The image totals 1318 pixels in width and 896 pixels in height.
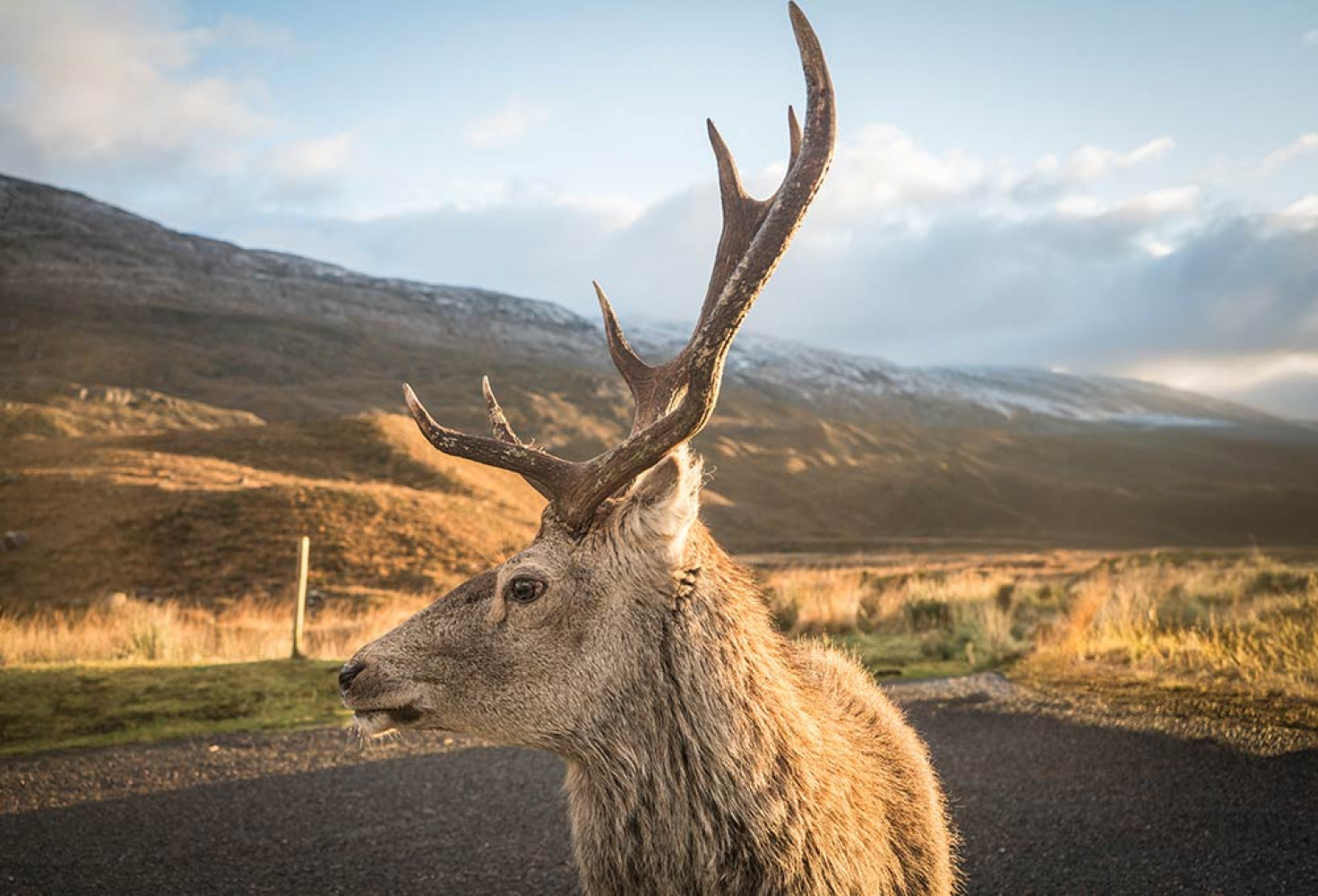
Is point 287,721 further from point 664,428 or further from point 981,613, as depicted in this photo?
point 981,613

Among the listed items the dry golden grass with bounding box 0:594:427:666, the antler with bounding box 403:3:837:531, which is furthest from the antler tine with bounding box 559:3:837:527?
the dry golden grass with bounding box 0:594:427:666

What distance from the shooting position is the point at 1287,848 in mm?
4637

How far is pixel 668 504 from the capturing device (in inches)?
110

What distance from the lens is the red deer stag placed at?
2637 mm

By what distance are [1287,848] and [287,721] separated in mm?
8599

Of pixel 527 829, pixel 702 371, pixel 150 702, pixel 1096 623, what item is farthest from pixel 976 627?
pixel 702 371

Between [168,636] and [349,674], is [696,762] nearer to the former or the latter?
[349,674]

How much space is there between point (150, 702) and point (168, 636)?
3.58 meters

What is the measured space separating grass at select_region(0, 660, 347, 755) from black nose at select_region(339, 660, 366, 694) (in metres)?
6.26

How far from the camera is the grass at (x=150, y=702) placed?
7656mm

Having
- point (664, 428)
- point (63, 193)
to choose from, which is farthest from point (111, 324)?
point (664, 428)

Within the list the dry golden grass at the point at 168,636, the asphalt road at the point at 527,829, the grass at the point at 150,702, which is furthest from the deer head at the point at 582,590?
the dry golden grass at the point at 168,636

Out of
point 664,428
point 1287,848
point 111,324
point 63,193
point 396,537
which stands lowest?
point 396,537

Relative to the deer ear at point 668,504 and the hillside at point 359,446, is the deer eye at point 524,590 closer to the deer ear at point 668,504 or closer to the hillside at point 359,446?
the deer ear at point 668,504
